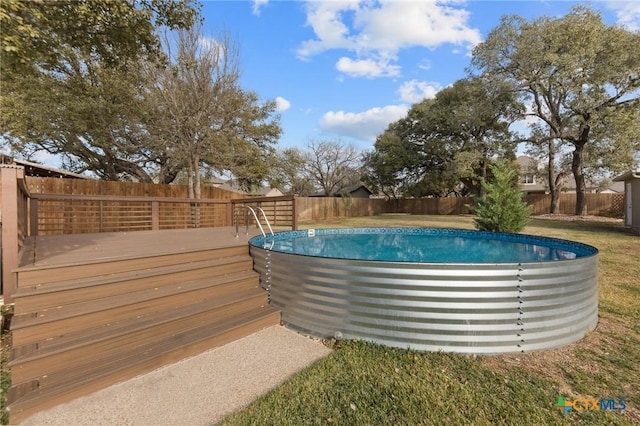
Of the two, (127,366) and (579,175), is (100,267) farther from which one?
(579,175)

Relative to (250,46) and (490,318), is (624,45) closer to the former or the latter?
(250,46)

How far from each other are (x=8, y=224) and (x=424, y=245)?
7699 millimetres

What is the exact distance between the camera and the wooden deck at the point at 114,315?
2246 mm

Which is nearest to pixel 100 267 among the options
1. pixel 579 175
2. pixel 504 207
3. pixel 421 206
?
pixel 504 207

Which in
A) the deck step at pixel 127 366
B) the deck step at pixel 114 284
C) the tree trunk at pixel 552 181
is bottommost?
the deck step at pixel 127 366

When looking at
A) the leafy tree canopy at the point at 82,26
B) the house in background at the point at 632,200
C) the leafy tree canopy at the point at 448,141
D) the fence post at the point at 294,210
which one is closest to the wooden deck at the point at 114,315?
the leafy tree canopy at the point at 82,26

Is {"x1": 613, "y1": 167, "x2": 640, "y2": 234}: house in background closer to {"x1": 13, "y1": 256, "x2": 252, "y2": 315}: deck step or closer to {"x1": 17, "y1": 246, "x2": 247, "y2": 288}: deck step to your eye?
{"x1": 13, "y1": 256, "x2": 252, "y2": 315}: deck step

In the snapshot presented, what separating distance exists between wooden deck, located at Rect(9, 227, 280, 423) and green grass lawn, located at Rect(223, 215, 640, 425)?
3.43ft

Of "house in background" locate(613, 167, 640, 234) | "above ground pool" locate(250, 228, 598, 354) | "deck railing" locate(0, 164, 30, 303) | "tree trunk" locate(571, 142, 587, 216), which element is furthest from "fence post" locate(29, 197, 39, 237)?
"tree trunk" locate(571, 142, 587, 216)

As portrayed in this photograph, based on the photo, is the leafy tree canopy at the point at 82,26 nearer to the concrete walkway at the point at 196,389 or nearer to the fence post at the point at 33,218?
the concrete walkway at the point at 196,389

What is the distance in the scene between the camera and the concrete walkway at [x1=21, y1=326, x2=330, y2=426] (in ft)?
6.55

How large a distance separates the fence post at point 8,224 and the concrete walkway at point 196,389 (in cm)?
184

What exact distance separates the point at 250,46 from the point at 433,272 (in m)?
10.8

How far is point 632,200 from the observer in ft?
38.6
